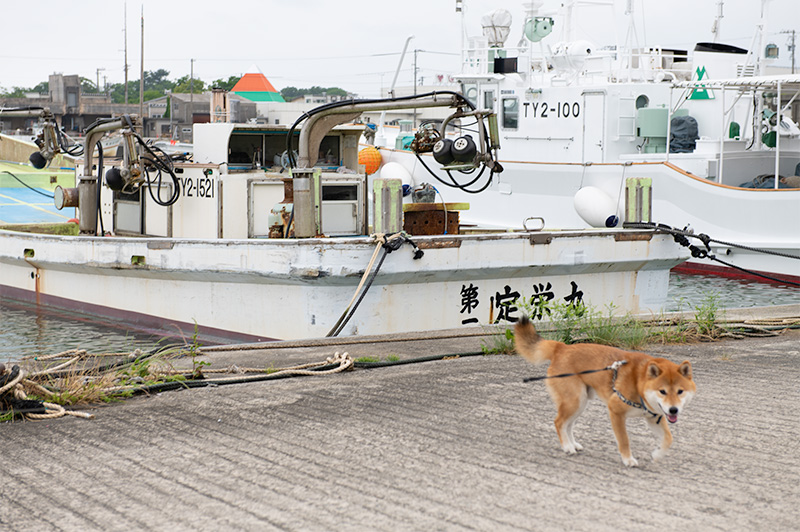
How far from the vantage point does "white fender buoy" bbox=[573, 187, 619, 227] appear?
20.0m

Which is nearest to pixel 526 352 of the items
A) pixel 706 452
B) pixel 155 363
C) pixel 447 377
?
pixel 706 452

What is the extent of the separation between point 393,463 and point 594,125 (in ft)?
61.5

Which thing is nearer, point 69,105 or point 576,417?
point 576,417

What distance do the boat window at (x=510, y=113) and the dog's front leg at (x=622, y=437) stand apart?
2000 cm

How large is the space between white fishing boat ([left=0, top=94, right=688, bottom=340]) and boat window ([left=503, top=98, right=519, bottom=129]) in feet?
39.6

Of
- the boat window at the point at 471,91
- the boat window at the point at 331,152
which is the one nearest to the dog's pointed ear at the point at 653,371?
the boat window at the point at 331,152

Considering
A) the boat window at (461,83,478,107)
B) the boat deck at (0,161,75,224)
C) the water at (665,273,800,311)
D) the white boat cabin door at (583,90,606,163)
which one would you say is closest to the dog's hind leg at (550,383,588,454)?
the water at (665,273,800,311)

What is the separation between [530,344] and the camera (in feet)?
16.8

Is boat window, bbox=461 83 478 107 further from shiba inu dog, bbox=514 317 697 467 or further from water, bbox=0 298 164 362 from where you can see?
shiba inu dog, bbox=514 317 697 467

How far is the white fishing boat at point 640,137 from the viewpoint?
18984 mm

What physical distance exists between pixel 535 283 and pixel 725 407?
16.9ft

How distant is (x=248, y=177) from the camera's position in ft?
39.1

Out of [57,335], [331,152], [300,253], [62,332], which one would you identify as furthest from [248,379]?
[62,332]

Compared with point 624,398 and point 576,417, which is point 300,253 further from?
point 624,398
